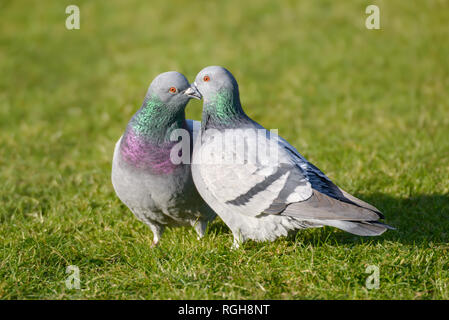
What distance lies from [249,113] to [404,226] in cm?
318

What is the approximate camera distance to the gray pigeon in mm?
3549

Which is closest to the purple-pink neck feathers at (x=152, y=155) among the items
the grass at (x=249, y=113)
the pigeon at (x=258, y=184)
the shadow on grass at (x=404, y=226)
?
the pigeon at (x=258, y=184)

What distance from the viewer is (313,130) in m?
6.22

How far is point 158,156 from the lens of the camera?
3549mm

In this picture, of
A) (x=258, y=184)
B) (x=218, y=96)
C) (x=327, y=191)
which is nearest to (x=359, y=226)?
(x=327, y=191)

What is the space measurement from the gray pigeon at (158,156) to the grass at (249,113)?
366 millimetres

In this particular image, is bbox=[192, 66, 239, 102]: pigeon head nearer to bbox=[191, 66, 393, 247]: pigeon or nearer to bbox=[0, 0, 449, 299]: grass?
bbox=[191, 66, 393, 247]: pigeon

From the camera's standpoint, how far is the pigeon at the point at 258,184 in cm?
317

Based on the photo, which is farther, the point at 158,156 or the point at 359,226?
the point at 158,156

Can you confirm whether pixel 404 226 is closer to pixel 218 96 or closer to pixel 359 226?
pixel 359 226

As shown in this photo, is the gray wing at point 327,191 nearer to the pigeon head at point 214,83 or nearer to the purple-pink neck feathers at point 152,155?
the pigeon head at point 214,83
